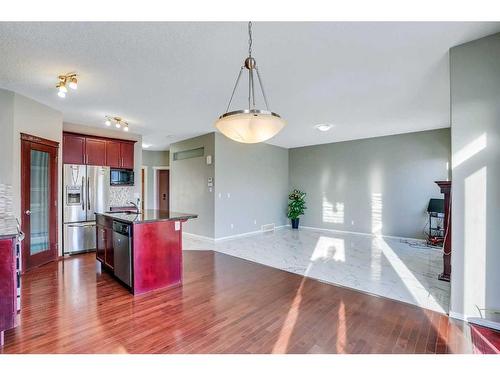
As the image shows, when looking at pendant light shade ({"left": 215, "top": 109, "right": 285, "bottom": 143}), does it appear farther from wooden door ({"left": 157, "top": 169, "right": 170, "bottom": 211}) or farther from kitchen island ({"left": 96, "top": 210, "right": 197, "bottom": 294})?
wooden door ({"left": 157, "top": 169, "right": 170, "bottom": 211})

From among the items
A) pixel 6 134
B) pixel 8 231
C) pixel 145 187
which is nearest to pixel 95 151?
pixel 6 134

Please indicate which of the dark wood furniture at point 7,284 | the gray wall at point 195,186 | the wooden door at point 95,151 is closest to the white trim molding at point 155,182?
the gray wall at point 195,186

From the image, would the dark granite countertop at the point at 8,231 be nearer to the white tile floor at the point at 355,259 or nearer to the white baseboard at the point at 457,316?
the white tile floor at the point at 355,259

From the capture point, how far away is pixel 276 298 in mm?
2904

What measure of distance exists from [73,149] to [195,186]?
2.66m

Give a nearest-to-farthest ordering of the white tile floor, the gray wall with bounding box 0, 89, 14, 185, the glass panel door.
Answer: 1. the white tile floor
2. the gray wall with bounding box 0, 89, 14, 185
3. the glass panel door

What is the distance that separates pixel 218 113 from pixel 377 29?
2.92 metres

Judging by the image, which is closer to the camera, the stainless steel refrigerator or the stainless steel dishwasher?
the stainless steel dishwasher

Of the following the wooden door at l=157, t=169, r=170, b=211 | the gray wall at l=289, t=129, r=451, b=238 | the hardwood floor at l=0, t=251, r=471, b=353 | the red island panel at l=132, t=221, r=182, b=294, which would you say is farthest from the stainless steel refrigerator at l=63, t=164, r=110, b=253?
the gray wall at l=289, t=129, r=451, b=238

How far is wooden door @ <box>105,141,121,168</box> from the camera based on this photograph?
→ 538 cm

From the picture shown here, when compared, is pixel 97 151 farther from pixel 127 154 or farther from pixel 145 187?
pixel 145 187

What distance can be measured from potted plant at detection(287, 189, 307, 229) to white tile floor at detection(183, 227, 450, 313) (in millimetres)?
846

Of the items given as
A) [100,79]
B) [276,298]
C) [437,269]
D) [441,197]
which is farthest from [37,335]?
[441,197]
